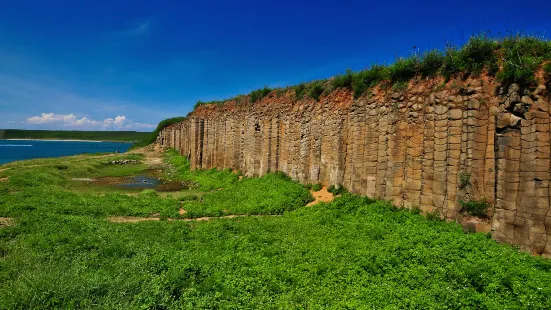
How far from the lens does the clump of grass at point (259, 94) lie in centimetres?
2458

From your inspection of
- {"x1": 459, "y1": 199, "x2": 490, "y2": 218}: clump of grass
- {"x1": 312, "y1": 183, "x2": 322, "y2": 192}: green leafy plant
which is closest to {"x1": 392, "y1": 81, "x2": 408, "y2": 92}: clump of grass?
{"x1": 459, "y1": 199, "x2": 490, "y2": 218}: clump of grass

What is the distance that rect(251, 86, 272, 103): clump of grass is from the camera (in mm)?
24575

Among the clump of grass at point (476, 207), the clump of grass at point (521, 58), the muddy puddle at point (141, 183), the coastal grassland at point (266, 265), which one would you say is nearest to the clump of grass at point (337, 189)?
the coastal grassland at point (266, 265)

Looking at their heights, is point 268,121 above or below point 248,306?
above

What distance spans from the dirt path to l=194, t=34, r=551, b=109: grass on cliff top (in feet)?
17.3

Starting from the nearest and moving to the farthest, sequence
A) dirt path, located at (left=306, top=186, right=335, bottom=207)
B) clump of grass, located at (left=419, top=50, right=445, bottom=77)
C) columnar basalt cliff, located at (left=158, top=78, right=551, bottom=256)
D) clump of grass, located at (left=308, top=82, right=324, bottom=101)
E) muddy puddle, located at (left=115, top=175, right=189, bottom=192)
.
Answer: columnar basalt cliff, located at (left=158, top=78, right=551, bottom=256)
clump of grass, located at (left=419, top=50, right=445, bottom=77)
dirt path, located at (left=306, top=186, right=335, bottom=207)
clump of grass, located at (left=308, top=82, right=324, bottom=101)
muddy puddle, located at (left=115, top=175, right=189, bottom=192)

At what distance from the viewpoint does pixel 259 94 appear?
993 inches

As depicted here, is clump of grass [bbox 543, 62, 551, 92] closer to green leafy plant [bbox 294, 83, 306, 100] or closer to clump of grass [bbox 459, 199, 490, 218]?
clump of grass [bbox 459, 199, 490, 218]

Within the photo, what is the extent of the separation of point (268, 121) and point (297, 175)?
551 cm

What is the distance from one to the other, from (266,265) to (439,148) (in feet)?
24.6

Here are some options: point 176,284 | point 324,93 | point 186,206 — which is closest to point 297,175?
point 324,93

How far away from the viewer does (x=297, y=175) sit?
1936 cm

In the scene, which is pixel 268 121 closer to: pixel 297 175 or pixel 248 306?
pixel 297 175

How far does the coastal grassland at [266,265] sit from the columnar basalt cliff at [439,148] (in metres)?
0.99
